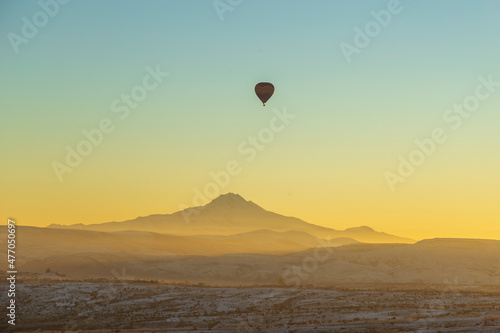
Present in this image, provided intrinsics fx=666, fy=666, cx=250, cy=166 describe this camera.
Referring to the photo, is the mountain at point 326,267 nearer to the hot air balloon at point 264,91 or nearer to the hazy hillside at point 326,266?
the hazy hillside at point 326,266

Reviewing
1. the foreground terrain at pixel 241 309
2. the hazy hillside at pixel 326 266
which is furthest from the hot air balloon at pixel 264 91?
the hazy hillside at pixel 326 266

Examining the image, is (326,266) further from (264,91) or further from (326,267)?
(264,91)

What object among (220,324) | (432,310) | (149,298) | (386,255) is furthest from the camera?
(386,255)

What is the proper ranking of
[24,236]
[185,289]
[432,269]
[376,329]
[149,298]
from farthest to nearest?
[24,236], [432,269], [185,289], [149,298], [376,329]

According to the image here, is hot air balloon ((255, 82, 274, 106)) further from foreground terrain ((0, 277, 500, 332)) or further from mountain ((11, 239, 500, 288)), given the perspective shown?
mountain ((11, 239, 500, 288))

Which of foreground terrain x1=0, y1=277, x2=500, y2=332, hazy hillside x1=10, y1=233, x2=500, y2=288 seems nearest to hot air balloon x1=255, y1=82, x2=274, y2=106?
foreground terrain x1=0, y1=277, x2=500, y2=332

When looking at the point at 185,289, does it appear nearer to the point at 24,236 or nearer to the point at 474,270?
the point at 474,270

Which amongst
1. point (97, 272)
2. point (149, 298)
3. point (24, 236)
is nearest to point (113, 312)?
point (149, 298)
